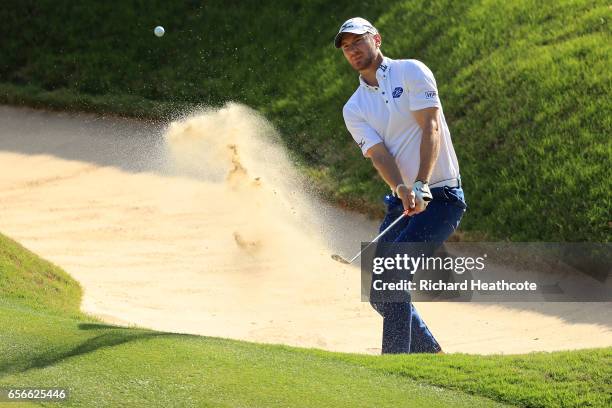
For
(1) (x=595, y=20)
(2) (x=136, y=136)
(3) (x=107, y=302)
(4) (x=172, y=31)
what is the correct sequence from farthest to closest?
1. (4) (x=172, y=31)
2. (2) (x=136, y=136)
3. (1) (x=595, y=20)
4. (3) (x=107, y=302)

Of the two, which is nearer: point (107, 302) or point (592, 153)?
point (107, 302)

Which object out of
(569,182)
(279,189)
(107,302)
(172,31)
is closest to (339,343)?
(107,302)

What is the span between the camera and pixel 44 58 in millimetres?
15445

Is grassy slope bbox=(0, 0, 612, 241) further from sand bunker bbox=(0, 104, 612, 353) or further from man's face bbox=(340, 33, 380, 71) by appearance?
man's face bbox=(340, 33, 380, 71)

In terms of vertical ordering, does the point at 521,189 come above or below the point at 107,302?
above

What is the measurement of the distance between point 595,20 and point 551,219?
297 cm

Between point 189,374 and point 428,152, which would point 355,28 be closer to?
point 428,152

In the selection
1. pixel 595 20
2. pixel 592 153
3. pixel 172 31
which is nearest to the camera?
pixel 592 153

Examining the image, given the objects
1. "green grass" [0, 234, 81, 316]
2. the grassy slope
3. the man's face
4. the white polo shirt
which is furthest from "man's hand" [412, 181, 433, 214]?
the grassy slope

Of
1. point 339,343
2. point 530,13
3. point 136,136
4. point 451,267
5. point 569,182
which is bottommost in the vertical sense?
point 339,343

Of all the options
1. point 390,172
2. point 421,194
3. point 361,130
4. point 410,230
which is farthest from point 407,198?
point 361,130

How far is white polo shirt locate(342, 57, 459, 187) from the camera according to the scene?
20.5 feet

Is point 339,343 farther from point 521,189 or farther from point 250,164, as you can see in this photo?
point 250,164

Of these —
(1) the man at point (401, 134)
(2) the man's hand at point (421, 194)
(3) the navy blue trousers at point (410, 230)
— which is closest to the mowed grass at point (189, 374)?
(3) the navy blue trousers at point (410, 230)
